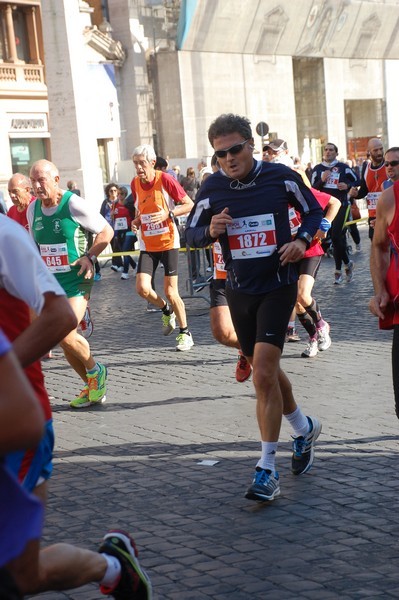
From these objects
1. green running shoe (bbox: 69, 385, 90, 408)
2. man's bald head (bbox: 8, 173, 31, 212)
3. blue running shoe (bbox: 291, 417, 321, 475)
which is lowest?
green running shoe (bbox: 69, 385, 90, 408)

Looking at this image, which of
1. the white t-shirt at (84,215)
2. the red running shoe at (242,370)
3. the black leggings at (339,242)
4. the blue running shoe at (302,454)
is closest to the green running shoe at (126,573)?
the blue running shoe at (302,454)

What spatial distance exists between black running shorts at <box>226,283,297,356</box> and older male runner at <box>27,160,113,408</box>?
2332 millimetres

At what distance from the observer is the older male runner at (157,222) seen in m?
11.8

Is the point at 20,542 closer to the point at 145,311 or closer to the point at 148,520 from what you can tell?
the point at 148,520

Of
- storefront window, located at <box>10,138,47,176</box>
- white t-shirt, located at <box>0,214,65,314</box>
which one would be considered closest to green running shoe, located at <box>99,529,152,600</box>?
white t-shirt, located at <box>0,214,65,314</box>

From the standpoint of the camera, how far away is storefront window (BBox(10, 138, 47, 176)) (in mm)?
37500

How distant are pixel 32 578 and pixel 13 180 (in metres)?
7.62

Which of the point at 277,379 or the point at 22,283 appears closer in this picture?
the point at 22,283

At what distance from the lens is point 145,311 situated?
15.5 metres

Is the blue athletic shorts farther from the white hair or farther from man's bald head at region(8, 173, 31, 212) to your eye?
the white hair

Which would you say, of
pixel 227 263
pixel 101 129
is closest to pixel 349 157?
pixel 101 129

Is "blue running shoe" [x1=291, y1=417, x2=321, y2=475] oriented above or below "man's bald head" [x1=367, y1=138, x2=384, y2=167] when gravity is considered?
below

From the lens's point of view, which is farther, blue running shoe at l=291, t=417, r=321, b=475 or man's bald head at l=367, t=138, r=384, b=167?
man's bald head at l=367, t=138, r=384, b=167

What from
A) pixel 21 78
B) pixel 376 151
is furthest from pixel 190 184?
pixel 21 78
